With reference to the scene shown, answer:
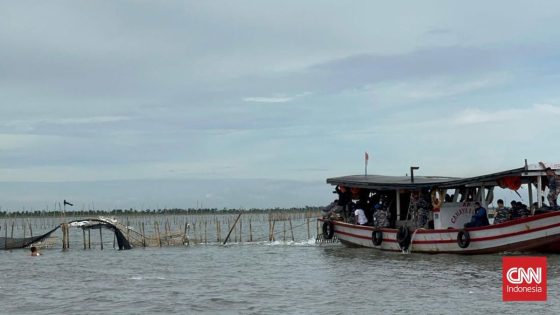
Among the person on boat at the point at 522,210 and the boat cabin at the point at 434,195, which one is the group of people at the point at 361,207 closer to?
the boat cabin at the point at 434,195

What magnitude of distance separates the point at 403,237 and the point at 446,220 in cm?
156

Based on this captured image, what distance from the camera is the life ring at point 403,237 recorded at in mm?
24922

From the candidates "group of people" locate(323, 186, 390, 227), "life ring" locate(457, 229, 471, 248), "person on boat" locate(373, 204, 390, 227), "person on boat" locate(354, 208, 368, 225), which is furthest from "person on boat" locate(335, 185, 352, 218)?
"life ring" locate(457, 229, 471, 248)

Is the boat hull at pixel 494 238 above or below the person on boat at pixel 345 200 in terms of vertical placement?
below

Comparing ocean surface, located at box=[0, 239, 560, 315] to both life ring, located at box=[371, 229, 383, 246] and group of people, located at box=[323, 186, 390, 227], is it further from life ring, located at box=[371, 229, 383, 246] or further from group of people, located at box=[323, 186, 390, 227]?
group of people, located at box=[323, 186, 390, 227]

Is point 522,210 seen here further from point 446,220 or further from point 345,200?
point 345,200

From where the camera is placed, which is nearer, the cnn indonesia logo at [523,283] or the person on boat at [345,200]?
the cnn indonesia logo at [523,283]

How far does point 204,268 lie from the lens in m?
24.2

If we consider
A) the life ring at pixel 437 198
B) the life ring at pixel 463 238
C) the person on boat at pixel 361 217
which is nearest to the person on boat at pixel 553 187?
the life ring at pixel 463 238

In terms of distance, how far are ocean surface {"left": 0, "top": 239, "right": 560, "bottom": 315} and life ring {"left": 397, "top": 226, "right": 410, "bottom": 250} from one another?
1.84 ft

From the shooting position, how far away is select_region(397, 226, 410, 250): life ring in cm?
2492

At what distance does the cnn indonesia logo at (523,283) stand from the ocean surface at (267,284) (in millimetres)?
271

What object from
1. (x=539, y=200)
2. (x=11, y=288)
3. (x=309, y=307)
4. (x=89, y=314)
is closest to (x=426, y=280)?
(x=309, y=307)

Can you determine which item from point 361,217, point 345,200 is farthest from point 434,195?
point 345,200
